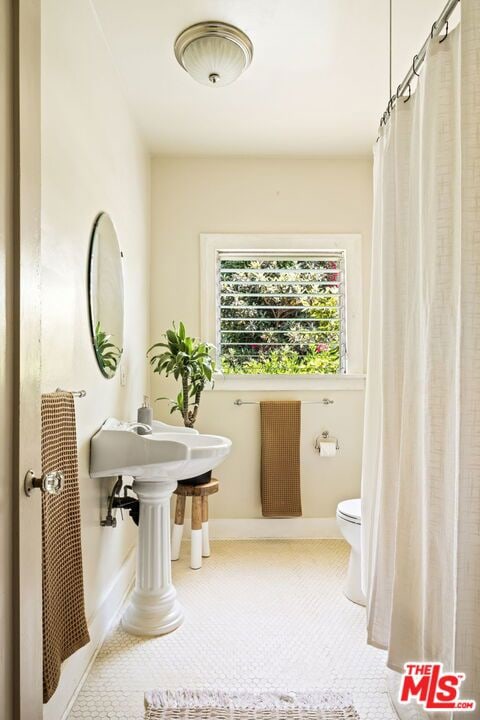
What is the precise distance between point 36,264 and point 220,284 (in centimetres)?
251

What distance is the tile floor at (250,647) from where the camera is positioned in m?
1.92

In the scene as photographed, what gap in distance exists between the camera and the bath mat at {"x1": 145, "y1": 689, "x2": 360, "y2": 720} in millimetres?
1771

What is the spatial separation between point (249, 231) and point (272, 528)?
204 cm

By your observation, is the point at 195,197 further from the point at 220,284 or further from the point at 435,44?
the point at 435,44

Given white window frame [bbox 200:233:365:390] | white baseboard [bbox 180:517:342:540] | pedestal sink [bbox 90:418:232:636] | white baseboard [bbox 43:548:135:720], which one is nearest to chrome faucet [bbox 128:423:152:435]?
pedestal sink [bbox 90:418:232:636]

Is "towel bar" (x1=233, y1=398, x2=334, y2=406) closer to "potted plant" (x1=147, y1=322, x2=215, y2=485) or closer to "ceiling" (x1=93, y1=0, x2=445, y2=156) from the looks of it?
"potted plant" (x1=147, y1=322, x2=215, y2=485)

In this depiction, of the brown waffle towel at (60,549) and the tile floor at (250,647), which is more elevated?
the brown waffle towel at (60,549)

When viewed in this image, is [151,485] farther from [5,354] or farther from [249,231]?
[249,231]

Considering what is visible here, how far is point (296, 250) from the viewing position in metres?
3.57

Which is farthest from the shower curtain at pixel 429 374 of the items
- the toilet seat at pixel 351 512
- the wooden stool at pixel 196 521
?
the wooden stool at pixel 196 521

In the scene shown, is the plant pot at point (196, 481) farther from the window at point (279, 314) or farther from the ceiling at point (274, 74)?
the ceiling at point (274, 74)

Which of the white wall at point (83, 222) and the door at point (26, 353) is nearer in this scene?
the door at point (26, 353)

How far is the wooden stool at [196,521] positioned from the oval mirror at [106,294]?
908 millimetres

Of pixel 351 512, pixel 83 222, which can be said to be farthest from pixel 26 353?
pixel 351 512
